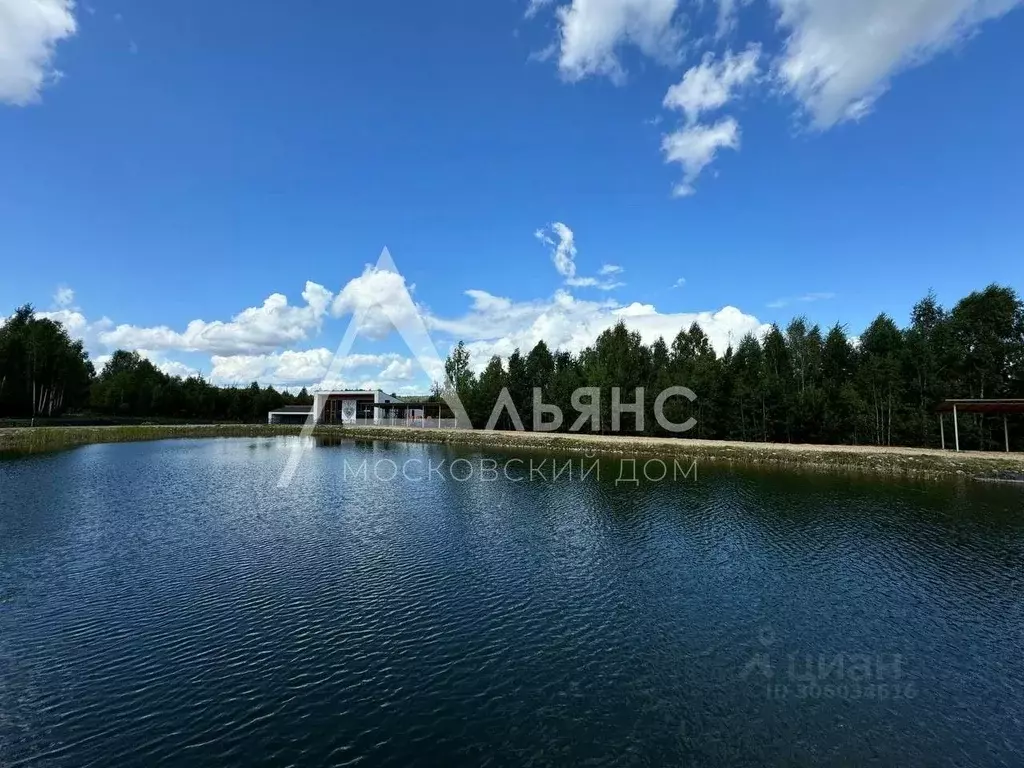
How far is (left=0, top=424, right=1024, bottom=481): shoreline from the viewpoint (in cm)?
3922

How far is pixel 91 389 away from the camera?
104750mm

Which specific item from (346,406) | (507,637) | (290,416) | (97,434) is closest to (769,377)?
(507,637)

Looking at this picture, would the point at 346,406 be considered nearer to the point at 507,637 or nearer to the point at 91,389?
the point at 91,389

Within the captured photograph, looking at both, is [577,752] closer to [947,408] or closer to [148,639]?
[148,639]

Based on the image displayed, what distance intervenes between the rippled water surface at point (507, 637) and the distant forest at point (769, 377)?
31156 mm

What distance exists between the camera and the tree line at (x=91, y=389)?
76.2 meters

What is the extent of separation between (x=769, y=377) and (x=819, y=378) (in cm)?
917

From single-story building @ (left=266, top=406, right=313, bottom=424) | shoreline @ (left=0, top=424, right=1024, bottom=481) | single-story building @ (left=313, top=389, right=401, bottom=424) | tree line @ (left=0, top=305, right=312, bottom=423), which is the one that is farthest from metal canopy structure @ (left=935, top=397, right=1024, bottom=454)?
tree line @ (left=0, top=305, right=312, bottom=423)

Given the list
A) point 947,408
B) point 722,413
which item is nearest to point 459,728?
point 947,408

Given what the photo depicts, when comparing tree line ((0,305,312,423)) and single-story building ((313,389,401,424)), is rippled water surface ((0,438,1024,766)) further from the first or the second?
single-story building ((313,389,401,424))

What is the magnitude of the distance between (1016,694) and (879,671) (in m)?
2.41

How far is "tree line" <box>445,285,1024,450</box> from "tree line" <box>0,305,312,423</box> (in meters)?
67.0

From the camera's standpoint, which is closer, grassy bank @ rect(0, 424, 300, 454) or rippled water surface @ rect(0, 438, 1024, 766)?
rippled water surface @ rect(0, 438, 1024, 766)

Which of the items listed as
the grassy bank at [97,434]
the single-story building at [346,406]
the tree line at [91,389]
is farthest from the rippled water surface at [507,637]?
the single-story building at [346,406]
